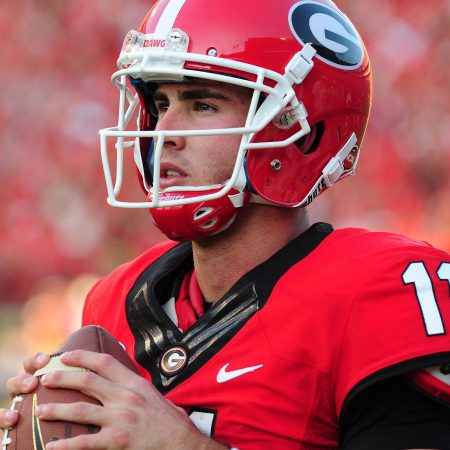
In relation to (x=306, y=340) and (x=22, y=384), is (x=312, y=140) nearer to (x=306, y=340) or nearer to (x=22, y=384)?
(x=306, y=340)

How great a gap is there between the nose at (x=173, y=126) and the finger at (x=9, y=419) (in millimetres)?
665

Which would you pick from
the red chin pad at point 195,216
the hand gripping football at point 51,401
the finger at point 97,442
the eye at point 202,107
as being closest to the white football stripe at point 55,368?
the hand gripping football at point 51,401

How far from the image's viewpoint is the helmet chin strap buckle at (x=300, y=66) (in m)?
2.17

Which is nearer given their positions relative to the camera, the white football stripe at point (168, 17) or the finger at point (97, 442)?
the finger at point (97, 442)

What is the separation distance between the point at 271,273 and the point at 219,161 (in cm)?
27

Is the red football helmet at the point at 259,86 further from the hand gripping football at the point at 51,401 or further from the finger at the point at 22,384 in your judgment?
the finger at the point at 22,384

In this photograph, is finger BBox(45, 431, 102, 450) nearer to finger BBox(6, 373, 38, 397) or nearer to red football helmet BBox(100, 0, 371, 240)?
finger BBox(6, 373, 38, 397)

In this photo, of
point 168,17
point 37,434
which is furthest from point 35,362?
point 168,17

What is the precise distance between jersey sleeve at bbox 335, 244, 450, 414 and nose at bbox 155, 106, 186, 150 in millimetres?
490

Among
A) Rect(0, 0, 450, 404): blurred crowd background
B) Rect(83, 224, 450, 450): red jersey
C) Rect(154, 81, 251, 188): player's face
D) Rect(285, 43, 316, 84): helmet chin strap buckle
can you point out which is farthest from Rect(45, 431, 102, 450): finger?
Rect(0, 0, 450, 404): blurred crowd background

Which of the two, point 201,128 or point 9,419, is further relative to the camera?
point 201,128

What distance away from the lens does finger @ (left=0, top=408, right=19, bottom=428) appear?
192cm

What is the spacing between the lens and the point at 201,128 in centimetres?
214

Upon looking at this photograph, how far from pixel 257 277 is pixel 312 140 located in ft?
1.23
